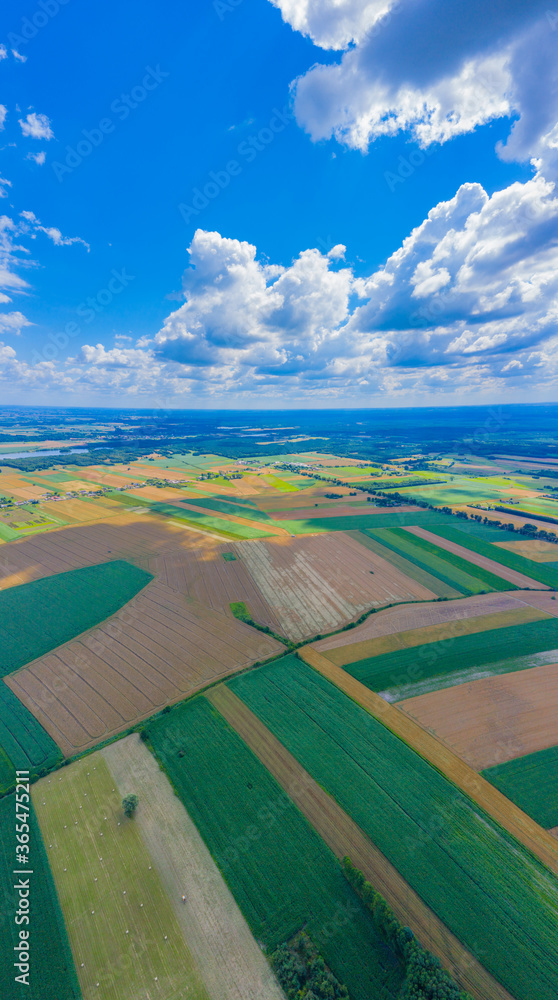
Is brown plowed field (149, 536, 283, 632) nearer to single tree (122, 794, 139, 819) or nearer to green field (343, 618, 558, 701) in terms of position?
green field (343, 618, 558, 701)

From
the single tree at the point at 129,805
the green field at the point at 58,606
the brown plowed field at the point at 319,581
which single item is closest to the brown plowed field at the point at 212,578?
the brown plowed field at the point at 319,581

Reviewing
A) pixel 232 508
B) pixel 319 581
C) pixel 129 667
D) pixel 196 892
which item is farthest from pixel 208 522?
pixel 196 892

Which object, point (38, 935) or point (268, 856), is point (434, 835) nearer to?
point (268, 856)

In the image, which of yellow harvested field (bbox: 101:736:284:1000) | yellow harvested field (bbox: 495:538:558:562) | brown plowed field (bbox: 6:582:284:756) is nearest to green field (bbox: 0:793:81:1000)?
yellow harvested field (bbox: 101:736:284:1000)

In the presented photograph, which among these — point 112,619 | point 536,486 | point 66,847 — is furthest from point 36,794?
point 536,486

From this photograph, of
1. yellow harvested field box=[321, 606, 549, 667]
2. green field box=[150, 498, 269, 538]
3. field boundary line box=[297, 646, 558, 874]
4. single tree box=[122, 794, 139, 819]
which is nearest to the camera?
field boundary line box=[297, 646, 558, 874]
